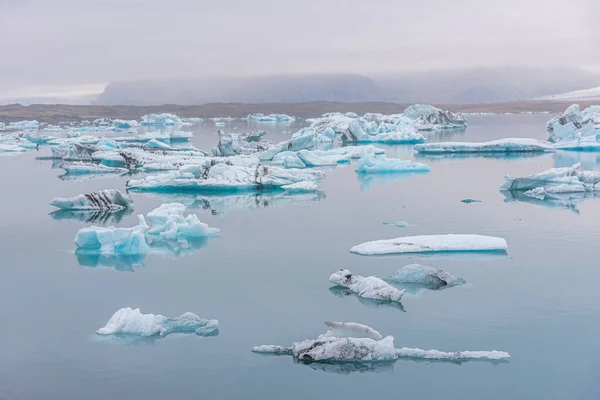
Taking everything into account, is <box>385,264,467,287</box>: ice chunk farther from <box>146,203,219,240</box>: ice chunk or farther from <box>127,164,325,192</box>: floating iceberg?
<box>127,164,325,192</box>: floating iceberg

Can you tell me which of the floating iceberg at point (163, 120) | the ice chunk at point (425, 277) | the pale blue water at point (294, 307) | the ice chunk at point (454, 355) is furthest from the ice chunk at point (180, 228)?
the floating iceberg at point (163, 120)

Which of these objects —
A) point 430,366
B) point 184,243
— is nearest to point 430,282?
point 430,366

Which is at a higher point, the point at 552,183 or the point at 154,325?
the point at 552,183

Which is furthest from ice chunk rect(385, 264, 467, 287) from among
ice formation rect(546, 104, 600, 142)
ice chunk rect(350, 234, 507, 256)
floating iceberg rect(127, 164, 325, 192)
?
ice formation rect(546, 104, 600, 142)

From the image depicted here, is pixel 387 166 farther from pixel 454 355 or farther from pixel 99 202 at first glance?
pixel 454 355

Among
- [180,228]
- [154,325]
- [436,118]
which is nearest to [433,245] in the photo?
[180,228]

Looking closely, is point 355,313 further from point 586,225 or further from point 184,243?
point 586,225

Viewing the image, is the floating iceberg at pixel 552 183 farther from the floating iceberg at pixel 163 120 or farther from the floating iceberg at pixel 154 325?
the floating iceberg at pixel 163 120
